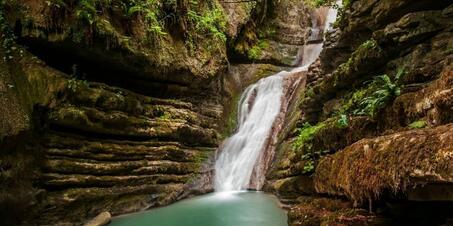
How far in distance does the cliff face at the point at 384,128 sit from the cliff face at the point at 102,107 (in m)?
3.76

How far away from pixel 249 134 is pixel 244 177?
221 centimetres

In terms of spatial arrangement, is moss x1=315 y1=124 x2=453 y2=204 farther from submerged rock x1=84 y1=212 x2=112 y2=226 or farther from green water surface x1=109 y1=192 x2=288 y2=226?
submerged rock x1=84 y1=212 x2=112 y2=226

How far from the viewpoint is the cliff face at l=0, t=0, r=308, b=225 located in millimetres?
7918

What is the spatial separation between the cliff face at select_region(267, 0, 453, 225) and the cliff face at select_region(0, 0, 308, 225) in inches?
148

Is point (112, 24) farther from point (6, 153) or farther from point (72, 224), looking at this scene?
point (72, 224)

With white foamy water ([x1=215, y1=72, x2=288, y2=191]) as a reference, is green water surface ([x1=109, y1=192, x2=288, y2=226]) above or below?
below

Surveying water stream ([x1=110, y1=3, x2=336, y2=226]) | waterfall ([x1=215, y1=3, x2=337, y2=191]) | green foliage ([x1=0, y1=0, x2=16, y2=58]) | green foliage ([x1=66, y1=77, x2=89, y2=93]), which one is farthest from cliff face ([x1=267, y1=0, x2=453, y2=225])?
green foliage ([x1=0, y1=0, x2=16, y2=58])

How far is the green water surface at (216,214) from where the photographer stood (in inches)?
327

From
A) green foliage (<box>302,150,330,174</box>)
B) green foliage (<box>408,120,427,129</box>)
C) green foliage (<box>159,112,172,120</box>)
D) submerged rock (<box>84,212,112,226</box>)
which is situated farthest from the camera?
green foliage (<box>159,112,172,120</box>)

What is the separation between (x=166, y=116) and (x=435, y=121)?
28.0 feet

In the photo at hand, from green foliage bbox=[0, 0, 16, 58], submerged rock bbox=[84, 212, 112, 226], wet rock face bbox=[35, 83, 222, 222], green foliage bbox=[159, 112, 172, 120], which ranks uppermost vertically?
green foliage bbox=[0, 0, 16, 58]

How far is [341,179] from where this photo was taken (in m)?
4.98

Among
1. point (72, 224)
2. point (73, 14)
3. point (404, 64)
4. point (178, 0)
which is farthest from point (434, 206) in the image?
point (178, 0)

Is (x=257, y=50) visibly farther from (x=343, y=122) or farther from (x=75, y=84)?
(x=343, y=122)
